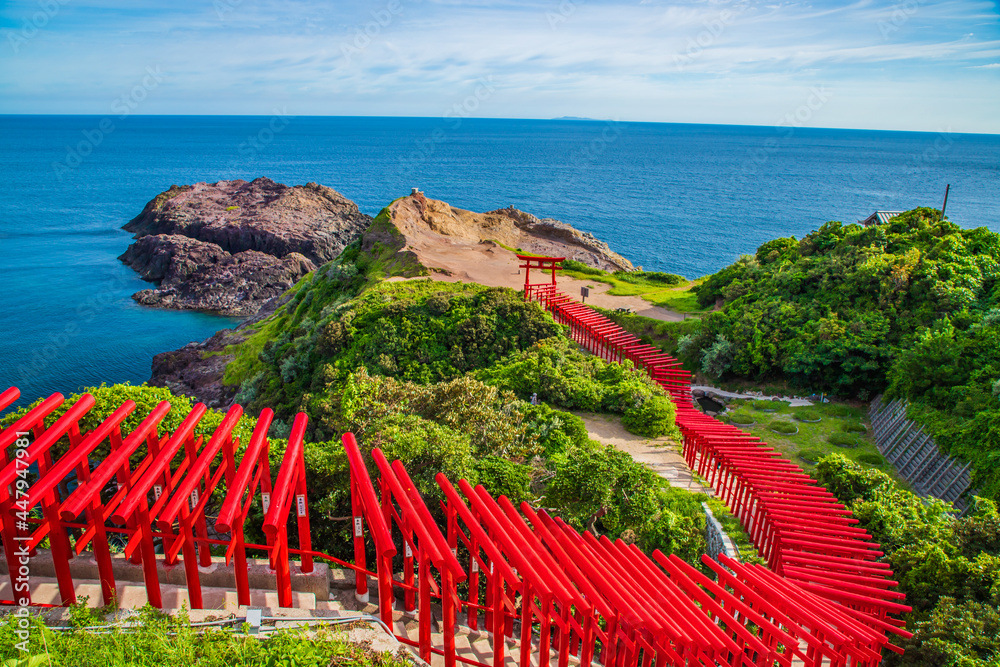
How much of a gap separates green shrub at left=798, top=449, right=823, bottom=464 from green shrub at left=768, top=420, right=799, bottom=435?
1382mm

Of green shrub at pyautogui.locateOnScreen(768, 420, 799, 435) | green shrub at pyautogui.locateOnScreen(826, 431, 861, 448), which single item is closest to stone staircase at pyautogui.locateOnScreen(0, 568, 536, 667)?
green shrub at pyautogui.locateOnScreen(768, 420, 799, 435)

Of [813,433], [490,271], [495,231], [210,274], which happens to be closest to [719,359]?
[813,433]

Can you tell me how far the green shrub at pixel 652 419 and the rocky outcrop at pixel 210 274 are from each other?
4876 cm

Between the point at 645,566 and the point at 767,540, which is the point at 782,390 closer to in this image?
the point at 767,540

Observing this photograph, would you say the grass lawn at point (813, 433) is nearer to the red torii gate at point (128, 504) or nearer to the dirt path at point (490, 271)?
the dirt path at point (490, 271)

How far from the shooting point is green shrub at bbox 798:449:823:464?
21.7m

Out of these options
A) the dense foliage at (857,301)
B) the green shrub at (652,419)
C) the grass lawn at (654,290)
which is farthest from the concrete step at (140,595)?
the grass lawn at (654,290)

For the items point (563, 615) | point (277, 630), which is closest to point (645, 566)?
point (563, 615)

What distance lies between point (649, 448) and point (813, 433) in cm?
697

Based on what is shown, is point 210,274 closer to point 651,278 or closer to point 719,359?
point 651,278

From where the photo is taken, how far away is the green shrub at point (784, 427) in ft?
77.4

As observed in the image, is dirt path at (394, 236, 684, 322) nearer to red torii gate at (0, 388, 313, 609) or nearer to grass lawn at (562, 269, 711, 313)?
grass lawn at (562, 269, 711, 313)

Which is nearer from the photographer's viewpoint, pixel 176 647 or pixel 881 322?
pixel 176 647

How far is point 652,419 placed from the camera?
21703mm
